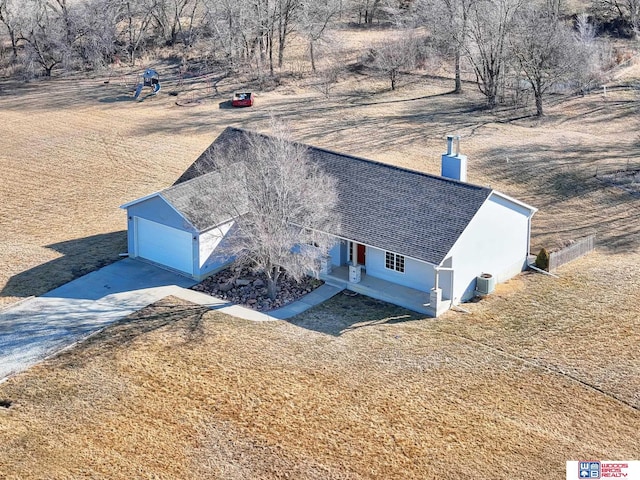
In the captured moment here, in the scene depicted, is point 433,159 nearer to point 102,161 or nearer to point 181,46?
point 102,161

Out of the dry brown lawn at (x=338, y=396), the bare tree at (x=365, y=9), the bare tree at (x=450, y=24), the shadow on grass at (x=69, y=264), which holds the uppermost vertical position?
the bare tree at (x=365, y=9)

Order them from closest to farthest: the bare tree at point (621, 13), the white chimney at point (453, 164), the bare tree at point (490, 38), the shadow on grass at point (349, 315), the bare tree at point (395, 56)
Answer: the shadow on grass at point (349, 315), the white chimney at point (453, 164), the bare tree at point (490, 38), the bare tree at point (395, 56), the bare tree at point (621, 13)

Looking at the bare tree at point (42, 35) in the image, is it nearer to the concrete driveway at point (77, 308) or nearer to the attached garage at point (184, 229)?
the attached garage at point (184, 229)

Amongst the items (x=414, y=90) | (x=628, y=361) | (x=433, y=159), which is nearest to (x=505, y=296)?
(x=628, y=361)

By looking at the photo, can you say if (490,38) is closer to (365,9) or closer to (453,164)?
(453,164)

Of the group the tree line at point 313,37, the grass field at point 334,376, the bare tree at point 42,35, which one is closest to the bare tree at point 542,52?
the tree line at point 313,37

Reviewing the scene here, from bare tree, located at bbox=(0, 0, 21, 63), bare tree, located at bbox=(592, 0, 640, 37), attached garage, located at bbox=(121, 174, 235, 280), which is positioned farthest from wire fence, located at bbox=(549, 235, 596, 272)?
bare tree, located at bbox=(0, 0, 21, 63)
